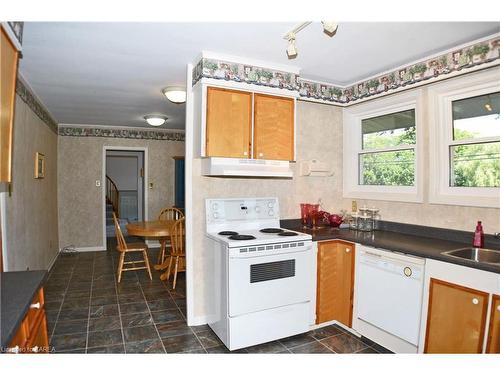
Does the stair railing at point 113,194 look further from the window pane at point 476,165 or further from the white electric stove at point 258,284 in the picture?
the window pane at point 476,165

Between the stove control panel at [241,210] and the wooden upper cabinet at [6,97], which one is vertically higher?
the wooden upper cabinet at [6,97]

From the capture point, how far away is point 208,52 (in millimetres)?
2551

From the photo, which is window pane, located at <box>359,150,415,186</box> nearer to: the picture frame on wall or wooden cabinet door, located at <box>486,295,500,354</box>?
wooden cabinet door, located at <box>486,295,500,354</box>

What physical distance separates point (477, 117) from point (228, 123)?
6.65 feet

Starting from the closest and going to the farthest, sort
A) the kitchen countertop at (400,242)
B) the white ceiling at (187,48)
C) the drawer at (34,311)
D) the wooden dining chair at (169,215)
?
1. the drawer at (34,311)
2. the kitchen countertop at (400,242)
3. the white ceiling at (187,48)
4. the wooden dining chair at (169,215)

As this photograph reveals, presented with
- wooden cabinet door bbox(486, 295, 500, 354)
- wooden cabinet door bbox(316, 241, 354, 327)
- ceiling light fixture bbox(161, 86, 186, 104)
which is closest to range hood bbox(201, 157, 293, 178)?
wooden cabinet door bbox(316, 241, 354, 327)

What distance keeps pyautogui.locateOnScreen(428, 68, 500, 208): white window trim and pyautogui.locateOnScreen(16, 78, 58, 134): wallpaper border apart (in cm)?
363

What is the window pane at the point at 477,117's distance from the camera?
93.7 inches

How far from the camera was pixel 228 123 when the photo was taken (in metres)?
2.64

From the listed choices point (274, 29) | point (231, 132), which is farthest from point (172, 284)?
point (274, 29)

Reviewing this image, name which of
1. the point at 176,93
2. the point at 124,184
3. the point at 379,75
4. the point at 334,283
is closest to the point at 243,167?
the point at 334,283

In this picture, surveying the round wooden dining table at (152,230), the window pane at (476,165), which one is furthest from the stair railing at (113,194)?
the window pane at (476,165)

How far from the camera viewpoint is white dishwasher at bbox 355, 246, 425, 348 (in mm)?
2158

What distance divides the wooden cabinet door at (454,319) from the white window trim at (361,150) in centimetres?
104
